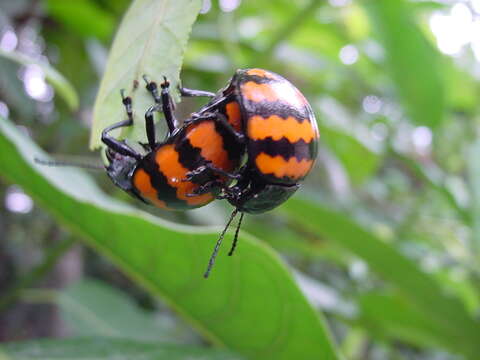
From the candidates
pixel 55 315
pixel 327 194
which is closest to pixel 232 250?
pixel 327 194

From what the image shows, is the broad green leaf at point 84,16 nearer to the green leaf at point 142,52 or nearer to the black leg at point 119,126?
the black leg at point 119,126

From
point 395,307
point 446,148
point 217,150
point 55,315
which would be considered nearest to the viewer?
point 217,150

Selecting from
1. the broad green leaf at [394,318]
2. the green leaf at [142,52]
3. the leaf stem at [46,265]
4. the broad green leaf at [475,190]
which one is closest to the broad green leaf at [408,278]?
the broad green leaf at [394,318]

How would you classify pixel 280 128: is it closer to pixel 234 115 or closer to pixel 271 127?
pixel 271 127

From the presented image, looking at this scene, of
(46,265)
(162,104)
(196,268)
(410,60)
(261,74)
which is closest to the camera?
(162,104)

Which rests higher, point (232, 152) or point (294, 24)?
point (294, 24)

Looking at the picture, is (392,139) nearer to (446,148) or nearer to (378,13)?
(378,13)

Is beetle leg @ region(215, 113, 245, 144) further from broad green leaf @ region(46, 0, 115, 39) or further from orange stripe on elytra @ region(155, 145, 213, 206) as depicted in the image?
broad green leaf @ region(46, 0, 115, 39)

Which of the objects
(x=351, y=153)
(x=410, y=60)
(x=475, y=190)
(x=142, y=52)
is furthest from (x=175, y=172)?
(x=351, y=153)
